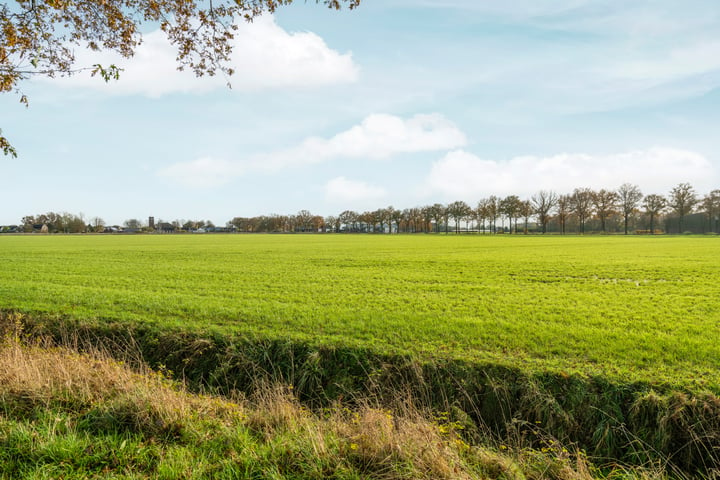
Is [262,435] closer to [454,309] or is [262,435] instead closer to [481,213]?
[454,309]

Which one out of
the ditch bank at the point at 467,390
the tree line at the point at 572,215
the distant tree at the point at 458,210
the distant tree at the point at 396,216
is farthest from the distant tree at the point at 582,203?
the ditch bank at the point at 467,390

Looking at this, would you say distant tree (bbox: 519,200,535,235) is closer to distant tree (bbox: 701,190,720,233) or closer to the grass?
→ distant tree (bbox: 701,190,720,233)

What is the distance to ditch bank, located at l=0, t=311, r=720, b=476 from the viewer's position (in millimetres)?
6156

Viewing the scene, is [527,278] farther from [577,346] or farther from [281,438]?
[281,438]

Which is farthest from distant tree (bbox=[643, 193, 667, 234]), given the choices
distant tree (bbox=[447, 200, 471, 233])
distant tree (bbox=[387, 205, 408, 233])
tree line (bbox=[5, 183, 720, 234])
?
distant tree (bbox=[387, 205, 408, 233])

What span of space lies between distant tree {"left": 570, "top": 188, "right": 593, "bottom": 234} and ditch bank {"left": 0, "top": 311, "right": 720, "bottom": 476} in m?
123

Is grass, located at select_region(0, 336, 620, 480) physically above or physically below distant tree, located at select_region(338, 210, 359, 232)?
below

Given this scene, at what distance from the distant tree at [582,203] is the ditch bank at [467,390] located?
12263 cm

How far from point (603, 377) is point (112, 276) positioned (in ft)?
75.3

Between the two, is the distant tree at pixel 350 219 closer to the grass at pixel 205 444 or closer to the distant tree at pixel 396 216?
the distant tree at pixel 396 216

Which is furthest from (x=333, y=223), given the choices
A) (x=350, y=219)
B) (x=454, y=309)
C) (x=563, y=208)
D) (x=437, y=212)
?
(x=454, y=309)

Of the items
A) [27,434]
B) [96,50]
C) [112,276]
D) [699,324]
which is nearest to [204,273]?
[112,276]

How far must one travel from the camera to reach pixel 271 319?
446 inches

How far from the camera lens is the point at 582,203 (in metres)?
112
